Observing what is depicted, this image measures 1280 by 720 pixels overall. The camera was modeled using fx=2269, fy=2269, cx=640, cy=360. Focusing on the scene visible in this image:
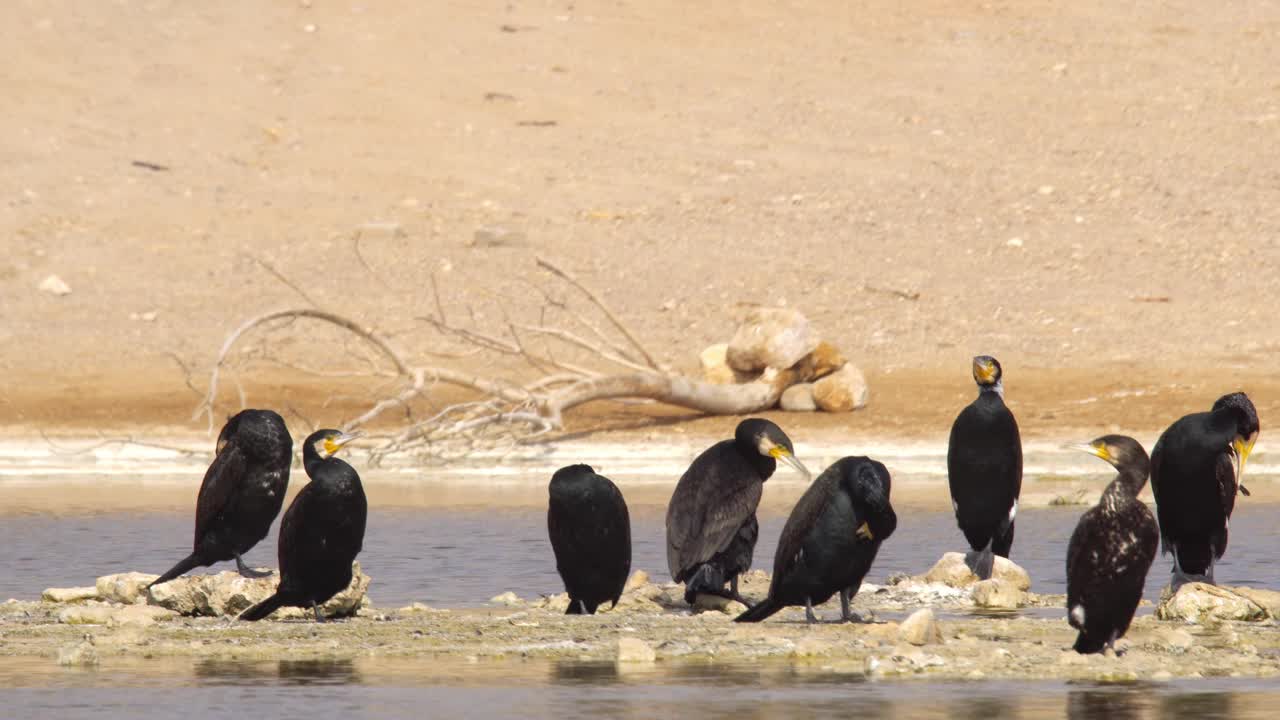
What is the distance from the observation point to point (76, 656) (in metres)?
8.66

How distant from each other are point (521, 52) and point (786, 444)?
24239 millimetres

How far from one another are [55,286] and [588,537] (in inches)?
661

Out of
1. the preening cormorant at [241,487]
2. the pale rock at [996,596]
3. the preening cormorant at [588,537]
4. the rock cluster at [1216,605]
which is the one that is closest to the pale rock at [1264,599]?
the rock cluster at [1216,605]

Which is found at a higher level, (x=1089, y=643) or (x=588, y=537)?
(x=588, y=537)

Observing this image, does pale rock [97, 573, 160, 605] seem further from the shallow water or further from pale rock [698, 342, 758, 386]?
pale rock [698, 342, 758, 386]

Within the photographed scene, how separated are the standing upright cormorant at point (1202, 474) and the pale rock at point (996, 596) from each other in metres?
0.73

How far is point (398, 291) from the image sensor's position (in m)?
25.3

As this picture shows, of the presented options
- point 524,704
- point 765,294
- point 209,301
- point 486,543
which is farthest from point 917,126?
point 524,704

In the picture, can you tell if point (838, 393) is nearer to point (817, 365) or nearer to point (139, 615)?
point (817, 365)

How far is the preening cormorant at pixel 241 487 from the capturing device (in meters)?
10.2

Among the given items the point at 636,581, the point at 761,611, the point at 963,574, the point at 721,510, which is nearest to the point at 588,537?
the point at 721,510

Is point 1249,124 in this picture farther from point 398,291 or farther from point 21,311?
point 21,311

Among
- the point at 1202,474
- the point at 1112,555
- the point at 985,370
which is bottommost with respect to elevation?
the point at 1112,555

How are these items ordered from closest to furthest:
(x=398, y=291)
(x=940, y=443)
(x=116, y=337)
A: (x=940, y=443), (x=116, y=337), (x=398, y=291)
